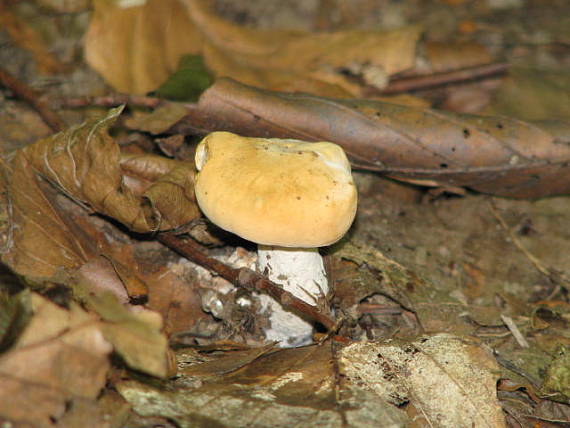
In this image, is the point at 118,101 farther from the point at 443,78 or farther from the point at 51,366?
the point at 443,78

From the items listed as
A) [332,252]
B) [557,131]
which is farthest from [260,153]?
[557,131]

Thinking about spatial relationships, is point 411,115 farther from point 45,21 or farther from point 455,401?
point 45,21

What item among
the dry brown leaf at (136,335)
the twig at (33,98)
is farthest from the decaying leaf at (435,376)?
the twig at (33,98)

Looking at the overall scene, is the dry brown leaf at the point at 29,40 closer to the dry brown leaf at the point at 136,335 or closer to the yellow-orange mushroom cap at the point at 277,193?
the yellow-orange mushroom cap at the point at 277,193

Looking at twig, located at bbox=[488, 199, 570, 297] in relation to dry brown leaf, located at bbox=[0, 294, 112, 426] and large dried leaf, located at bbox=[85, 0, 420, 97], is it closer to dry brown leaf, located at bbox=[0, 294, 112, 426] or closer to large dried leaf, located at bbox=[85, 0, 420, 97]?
large dried leaf, located at bbox=[85, 0, 420, 97]

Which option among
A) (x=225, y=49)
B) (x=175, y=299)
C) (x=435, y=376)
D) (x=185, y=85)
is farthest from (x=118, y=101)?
(x=435, y=376)

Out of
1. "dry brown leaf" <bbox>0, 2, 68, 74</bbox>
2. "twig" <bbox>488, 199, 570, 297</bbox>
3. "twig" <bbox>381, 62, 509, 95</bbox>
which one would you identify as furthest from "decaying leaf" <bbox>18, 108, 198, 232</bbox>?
"twig" <bbox>381, 62, 509, 95</bbox>
